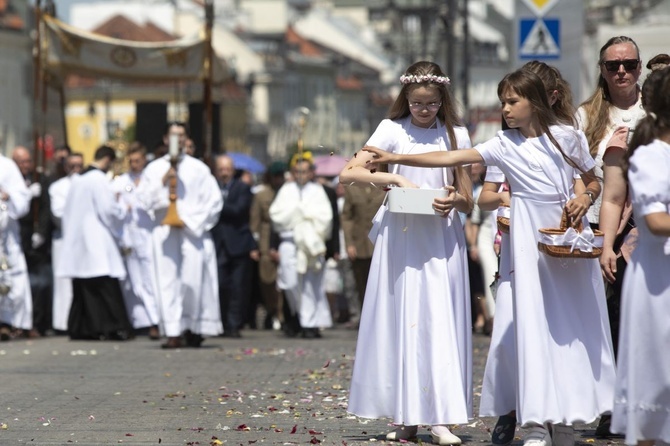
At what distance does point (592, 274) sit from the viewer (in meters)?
9.09

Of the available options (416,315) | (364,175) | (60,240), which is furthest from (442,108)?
(60,240)

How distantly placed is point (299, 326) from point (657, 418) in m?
13.9

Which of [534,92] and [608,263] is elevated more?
[534,92]

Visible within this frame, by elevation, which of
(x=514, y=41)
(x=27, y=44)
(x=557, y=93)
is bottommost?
(x=557, y=93)

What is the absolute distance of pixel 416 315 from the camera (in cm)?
977

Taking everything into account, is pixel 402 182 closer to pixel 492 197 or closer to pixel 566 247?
pixel 492 197

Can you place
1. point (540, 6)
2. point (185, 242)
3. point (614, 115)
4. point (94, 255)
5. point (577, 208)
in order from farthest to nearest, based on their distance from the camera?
point (94, 255)
point (185, 242)
point (540, 6)
point (614, 115)
point (577, 208)

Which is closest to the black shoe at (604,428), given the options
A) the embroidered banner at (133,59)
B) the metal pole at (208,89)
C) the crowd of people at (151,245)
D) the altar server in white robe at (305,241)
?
the crowd of people at (151,245)

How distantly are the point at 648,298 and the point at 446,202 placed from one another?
83.8 inches

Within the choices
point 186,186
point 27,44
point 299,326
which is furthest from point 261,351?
point 27,44

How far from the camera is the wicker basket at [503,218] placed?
9.46m

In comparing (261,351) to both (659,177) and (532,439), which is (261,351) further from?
(659,177)

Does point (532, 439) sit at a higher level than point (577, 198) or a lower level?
lower

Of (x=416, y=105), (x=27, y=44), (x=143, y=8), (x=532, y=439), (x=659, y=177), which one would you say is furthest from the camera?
(x=143, y=8)
